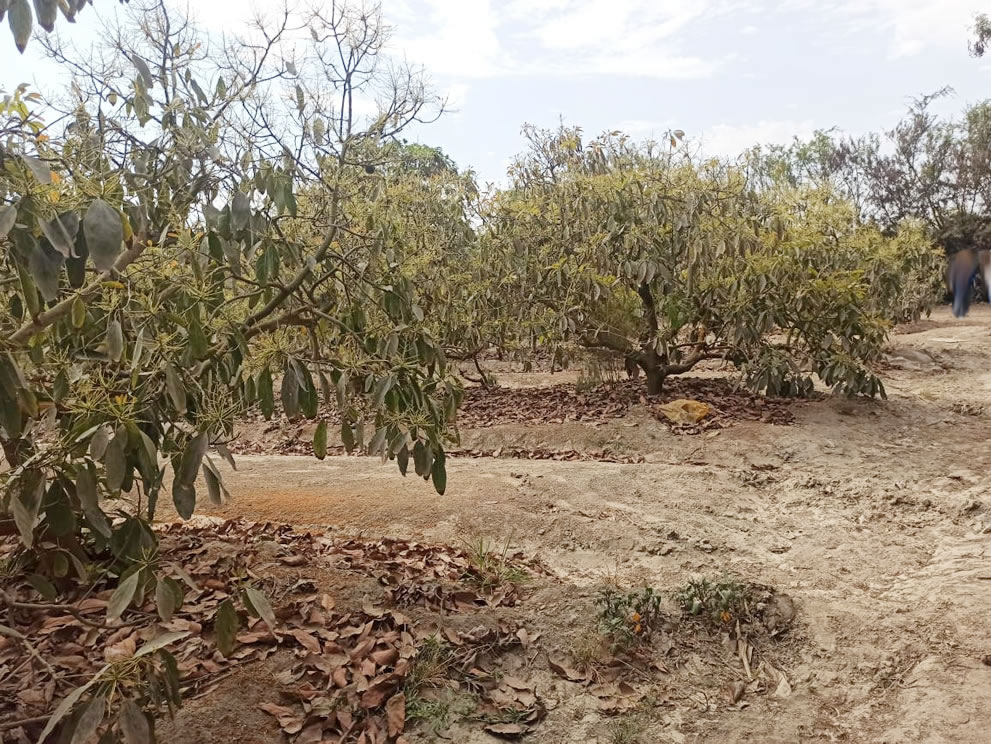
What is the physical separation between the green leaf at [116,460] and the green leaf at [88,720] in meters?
0.49

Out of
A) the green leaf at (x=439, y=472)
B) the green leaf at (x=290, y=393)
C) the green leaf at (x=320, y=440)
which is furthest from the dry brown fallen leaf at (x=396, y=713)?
the green leaf at (x=290, y=393)

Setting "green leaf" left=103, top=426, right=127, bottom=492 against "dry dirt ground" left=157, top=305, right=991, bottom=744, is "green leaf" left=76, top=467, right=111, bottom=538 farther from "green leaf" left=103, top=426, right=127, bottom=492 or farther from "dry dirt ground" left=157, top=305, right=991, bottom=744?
"dry dirt ground" left=157, top=305, right=991, bottom=744

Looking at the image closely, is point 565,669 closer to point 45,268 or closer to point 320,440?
point 320,440

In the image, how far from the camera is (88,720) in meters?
1.47

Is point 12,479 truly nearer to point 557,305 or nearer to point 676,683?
point 676,683

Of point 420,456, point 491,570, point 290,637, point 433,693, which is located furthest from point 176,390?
point 491,570

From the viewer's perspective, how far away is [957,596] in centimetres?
399

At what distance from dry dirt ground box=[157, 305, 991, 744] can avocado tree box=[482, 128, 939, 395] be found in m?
0.79

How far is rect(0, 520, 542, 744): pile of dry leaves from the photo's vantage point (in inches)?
105

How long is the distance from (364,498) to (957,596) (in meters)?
3.54

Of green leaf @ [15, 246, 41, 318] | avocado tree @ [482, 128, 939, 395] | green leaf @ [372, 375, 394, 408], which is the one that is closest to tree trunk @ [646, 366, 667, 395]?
avocado tree @ [482, 128, 939, 395]

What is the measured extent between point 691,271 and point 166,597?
6.97m

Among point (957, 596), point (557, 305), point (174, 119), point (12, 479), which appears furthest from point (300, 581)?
point (557, 305)

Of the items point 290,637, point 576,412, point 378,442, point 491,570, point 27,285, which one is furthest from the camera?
point 576,412
